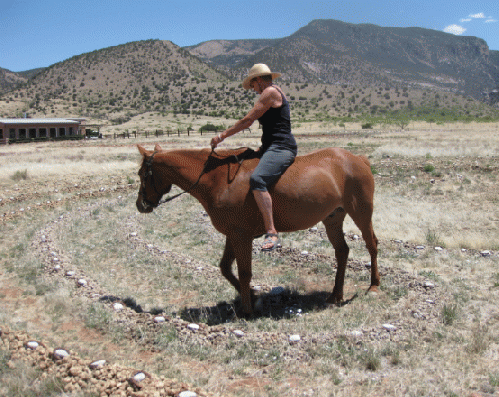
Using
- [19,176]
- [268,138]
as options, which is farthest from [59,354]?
[19,176]

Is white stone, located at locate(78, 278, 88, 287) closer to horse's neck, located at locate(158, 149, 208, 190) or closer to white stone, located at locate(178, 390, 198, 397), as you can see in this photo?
horse's neck, located at locate(158, 149, 208, 190)

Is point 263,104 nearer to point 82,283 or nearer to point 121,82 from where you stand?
point 82,283

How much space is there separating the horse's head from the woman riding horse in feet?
3.10

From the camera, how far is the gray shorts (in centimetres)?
551

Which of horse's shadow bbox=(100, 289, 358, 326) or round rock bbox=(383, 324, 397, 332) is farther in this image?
horse's shadow bbox=(100, 289, 358, 326)

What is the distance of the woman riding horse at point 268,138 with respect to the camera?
551 centimetres

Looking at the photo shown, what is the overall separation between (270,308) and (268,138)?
2438mm

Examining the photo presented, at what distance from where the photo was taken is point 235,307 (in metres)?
6.40

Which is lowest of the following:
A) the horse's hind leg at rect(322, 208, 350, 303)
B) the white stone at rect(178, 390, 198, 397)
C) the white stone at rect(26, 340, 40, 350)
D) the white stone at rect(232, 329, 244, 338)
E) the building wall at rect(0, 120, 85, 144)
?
the white stone at rect(232, 329, 244, 338)

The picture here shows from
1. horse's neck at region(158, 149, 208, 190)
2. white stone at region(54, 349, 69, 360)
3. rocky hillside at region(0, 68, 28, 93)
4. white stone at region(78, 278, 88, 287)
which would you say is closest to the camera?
white stone at region(54, 349, 69, 360)

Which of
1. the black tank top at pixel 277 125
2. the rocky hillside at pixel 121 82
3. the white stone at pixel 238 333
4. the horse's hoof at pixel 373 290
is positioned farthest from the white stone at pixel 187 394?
the rocky hillside at pixel 121 82

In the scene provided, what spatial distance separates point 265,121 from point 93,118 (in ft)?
277

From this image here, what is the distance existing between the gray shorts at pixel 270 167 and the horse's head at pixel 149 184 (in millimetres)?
1401

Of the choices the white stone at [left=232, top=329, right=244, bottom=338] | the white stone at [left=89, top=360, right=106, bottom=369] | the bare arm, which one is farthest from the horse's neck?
the white stone at [left=89, top=360, right=106, bottom=369]
